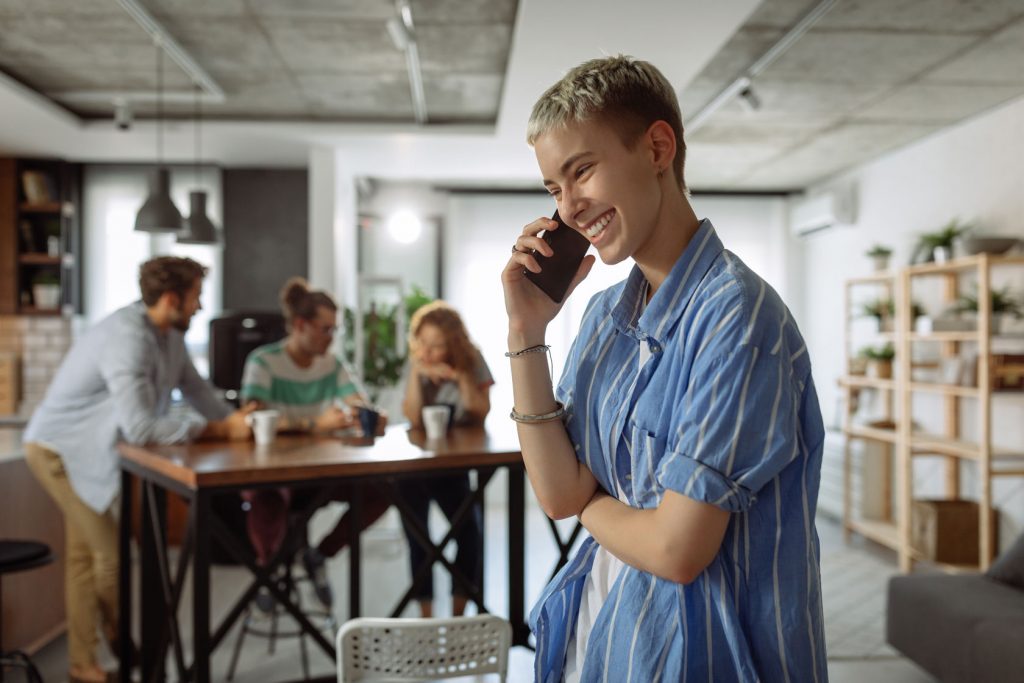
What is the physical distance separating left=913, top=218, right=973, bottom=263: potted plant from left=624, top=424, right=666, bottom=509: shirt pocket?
466 cm

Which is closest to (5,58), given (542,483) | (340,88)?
(340,88)

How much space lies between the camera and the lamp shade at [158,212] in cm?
413

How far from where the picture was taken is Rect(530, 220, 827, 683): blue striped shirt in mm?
821

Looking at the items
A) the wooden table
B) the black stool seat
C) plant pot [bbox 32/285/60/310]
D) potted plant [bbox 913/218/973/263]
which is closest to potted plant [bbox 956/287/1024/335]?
potted plant [bbox 913/218/973/263]

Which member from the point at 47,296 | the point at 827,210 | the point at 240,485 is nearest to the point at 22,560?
the point at 240,485

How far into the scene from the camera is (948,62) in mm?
4168

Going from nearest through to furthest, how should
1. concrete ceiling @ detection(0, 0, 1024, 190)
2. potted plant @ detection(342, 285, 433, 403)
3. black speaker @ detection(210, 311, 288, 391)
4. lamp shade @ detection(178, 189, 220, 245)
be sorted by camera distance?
1. concrete ceiling @ detection(0, 0, 1024, 190)
2. lamp shade @ detection(178, 189, 220, 245)
3. black speaker @ detection(210, 311, 288, 391)
4. potted plant @ detection(342, 285, 433, 403)

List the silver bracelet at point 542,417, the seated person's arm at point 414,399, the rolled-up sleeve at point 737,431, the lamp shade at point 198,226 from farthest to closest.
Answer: the lamp shade at point 198,226 < the seated person's arm at point 414,399 < the silver bracelet at point 542,417 < the rolled-up sleeve at point 737,431

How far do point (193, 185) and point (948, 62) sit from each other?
17.5ft

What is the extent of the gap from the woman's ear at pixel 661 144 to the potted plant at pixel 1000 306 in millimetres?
4137

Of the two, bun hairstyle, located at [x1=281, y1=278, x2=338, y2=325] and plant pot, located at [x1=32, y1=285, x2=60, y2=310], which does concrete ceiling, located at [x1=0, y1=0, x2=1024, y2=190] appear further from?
bun hairstyle, located at [x1=281, y1=278, x2=338, y2=325]

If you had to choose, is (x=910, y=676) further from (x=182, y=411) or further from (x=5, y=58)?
(x=5, y=58)

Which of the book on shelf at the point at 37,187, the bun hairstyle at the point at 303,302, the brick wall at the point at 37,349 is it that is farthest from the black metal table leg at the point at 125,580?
the book on shelf at the point at 37,187

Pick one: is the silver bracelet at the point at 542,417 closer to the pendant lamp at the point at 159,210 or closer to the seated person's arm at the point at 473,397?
the seated person's arm at the point at 473,397
